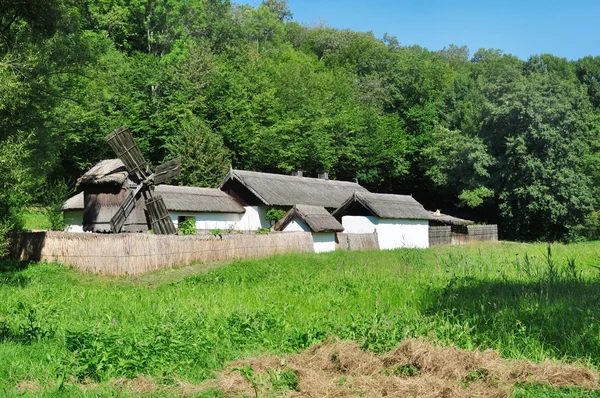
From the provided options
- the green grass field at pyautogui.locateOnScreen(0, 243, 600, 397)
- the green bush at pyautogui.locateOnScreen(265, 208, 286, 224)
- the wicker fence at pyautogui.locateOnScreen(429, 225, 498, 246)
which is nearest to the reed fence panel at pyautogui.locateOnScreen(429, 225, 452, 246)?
the wicker fence at pyautogui.locateOnScreen(429, 225, 498, 246)

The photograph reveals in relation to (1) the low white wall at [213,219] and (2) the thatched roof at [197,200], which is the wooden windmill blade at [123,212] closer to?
(2) the thatched roof at [197,200]

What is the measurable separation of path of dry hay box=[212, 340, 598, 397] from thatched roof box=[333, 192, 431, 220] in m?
28.8

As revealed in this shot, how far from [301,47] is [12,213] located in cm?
6192

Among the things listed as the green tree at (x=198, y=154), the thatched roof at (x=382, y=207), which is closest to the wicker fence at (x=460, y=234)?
the thatched roof at (x=382, y=207)

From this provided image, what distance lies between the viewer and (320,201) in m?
43.0

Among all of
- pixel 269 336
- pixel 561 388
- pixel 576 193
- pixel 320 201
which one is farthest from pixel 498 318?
pixel 576 193

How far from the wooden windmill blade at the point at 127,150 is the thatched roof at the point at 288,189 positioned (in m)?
10.2

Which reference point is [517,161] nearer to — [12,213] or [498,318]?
[12,213]

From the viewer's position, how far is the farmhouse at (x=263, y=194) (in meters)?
39.4

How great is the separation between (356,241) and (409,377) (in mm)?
27823

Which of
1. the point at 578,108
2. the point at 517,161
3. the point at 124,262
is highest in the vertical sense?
the point at 578,108

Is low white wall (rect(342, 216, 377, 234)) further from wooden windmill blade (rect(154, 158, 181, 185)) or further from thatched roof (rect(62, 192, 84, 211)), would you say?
thatched roof (rect(62, 192, 84, 211))

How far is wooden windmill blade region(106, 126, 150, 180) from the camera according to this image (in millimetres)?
29078

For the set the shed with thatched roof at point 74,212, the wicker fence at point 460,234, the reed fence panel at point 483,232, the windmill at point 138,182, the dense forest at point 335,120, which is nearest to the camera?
the windmill at point 138,182
